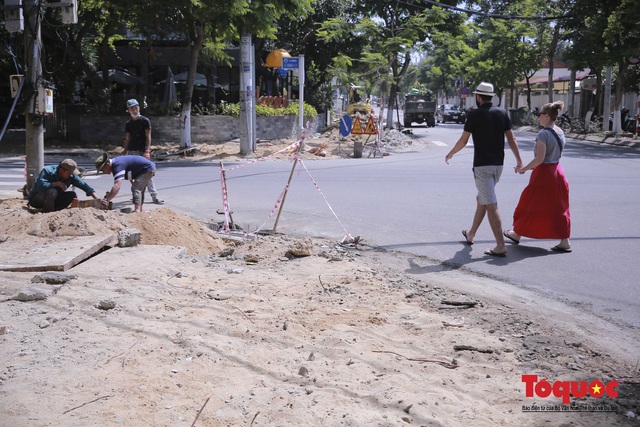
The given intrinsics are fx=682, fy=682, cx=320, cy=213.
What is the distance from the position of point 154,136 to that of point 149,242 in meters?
17.4

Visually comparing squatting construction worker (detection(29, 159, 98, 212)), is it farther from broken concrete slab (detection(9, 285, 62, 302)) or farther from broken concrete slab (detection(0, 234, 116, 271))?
broken concrete slab (detection(9, 285, 62, 302))

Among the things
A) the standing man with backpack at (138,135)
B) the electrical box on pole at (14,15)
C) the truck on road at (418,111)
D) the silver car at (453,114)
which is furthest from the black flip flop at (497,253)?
the silver car at (453,114)

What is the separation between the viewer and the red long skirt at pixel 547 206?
8055mm

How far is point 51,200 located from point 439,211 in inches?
228

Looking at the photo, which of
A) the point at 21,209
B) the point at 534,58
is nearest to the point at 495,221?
the point at 21,209

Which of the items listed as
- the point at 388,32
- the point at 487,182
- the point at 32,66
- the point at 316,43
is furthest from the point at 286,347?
the point at 316,43

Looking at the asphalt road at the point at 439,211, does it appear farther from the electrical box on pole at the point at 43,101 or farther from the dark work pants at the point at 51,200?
the electrical box on pole at the point at 43,101

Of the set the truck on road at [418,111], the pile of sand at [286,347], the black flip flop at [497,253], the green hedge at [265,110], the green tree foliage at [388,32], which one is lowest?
the pile of sand at [286,347]

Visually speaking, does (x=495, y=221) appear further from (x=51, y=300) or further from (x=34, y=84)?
(x=34, y=84)

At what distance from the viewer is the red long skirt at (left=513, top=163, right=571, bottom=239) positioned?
26.4 feet

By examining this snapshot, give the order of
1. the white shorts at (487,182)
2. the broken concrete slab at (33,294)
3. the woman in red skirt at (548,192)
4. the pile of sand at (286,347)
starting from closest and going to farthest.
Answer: the pile of sand at (286,347) → the broken concrete slab at (33,294) → the white shorts at (487,182) → the woman in red skirt at (548,192)

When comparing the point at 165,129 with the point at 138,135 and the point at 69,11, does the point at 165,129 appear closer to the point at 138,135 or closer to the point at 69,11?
the point at 138,135

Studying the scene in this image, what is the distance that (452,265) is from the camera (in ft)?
24.9

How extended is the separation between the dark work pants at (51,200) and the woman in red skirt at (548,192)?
6194 millimetres
